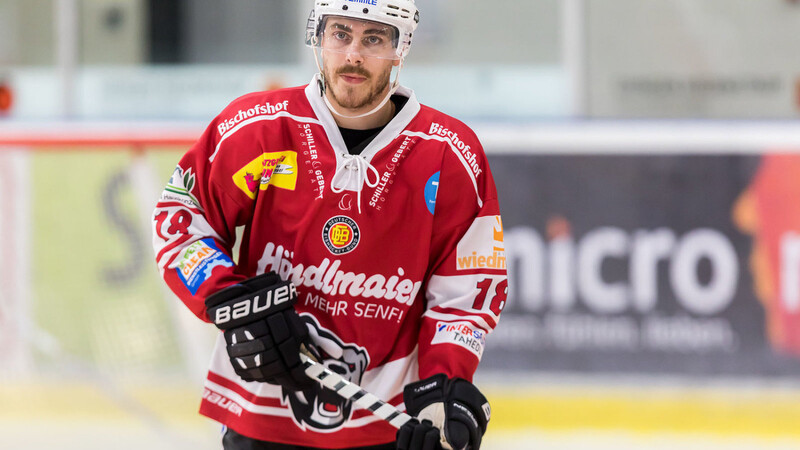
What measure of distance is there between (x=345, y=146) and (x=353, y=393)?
0.39m

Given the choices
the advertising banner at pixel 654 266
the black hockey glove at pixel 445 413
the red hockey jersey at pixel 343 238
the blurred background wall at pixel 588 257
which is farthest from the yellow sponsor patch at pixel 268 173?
the advertising banner at pixel 654 266

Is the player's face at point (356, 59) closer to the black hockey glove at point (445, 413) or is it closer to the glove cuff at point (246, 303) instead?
the glove cuff at point (246, 303)

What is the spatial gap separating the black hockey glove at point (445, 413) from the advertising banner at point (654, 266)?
1983mm

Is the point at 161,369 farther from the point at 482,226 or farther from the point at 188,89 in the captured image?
the point at 482,226

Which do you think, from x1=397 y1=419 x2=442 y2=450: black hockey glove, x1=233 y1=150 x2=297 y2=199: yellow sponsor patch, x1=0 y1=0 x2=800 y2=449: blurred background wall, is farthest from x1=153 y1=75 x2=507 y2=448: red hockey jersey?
x1=0 y1=0 x2=800 y2=449: blurred background wall

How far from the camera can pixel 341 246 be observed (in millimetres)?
1618

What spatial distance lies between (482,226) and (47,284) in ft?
7.72

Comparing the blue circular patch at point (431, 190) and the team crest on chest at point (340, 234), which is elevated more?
the blue circular patch at point (431, 190)

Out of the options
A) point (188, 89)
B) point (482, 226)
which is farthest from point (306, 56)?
point (482, 226)

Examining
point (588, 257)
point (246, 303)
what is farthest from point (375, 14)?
point (588, 257)

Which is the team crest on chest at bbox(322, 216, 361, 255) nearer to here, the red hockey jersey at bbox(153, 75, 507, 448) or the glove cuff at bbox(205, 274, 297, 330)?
the red hockey jersey at bbox(153, 75, 507, 448)

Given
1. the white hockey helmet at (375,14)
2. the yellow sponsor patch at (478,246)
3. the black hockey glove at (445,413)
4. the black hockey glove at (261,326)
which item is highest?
the white hockey helmet at (375,14)

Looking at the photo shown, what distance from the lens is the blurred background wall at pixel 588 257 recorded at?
11.2 feet

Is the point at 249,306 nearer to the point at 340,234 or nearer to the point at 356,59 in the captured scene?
the point at 340,234
